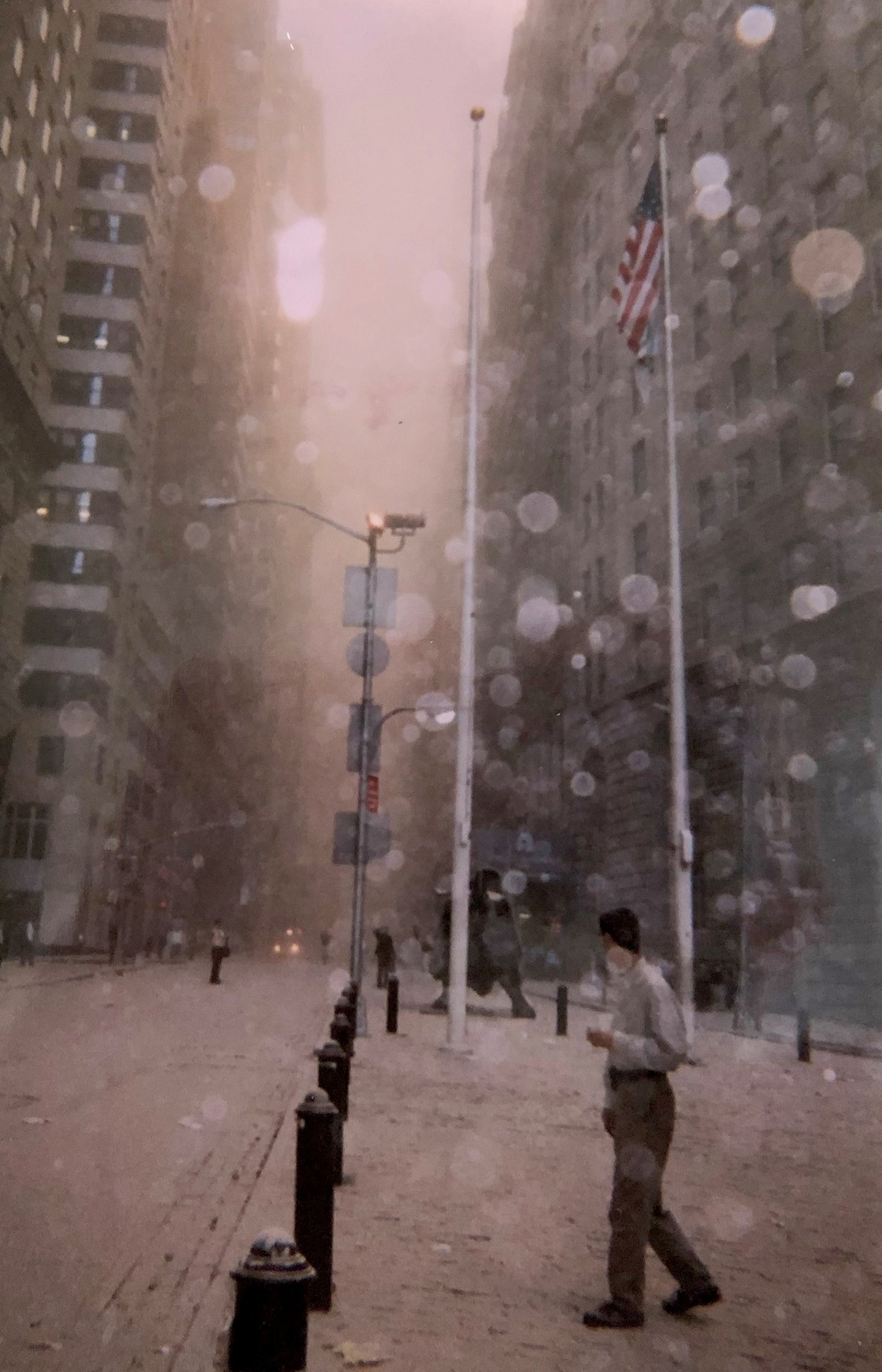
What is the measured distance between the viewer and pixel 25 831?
58.6m

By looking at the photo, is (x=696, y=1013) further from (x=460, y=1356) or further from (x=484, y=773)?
(x=484, y=773)

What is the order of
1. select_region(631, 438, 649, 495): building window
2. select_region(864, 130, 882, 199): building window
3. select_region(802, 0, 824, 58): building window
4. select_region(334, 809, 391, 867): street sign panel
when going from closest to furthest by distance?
1. select_region(334, 809, 391, 867): street sign panel
2. select_region(864, 130, 882, 199): building window
3. select_region(802, 0, 824, 58): building window
4. select_region(631, 438, 649, 495): building window

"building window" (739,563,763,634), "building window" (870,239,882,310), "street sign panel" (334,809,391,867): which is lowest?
"street sign panel" (334,809,391,867)

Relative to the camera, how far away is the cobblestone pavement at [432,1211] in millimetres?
4719

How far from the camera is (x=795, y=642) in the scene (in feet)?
99.3

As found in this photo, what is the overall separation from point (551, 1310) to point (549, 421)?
208 ft

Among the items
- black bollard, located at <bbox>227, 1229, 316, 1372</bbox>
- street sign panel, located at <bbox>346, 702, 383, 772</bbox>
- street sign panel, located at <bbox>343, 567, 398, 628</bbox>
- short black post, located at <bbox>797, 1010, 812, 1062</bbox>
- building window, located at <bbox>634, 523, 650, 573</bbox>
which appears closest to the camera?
black bollard, located at <bbox>227, 1229, 316, 1372</bbox>

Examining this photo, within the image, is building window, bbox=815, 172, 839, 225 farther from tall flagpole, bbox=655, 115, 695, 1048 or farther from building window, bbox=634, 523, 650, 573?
tall flagpole, bbox=655, 115, 695, 1048

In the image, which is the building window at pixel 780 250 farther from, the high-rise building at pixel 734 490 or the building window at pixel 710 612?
the building window at pixel 710 612

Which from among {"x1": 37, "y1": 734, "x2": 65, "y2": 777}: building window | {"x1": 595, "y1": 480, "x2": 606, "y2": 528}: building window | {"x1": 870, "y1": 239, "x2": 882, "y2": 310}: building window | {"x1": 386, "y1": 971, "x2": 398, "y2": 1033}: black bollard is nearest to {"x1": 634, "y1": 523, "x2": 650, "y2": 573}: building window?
{"x1": 595, "y1": 480, "x2": 606, "y2": 528}: building window

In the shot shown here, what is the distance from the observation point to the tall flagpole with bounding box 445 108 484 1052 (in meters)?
16.4

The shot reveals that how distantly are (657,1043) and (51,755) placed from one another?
58257 mm

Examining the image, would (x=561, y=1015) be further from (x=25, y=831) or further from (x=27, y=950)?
(x=25, y=831)

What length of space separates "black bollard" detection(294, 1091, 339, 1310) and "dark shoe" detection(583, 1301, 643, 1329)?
1.16 metres
